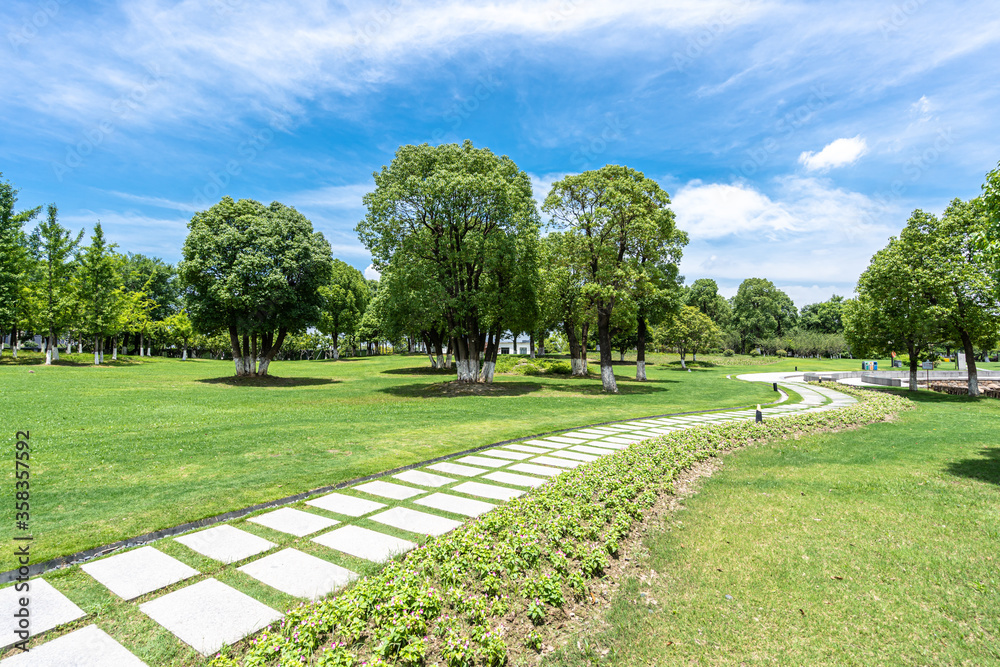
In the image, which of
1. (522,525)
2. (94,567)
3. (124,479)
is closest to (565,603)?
(522,525)

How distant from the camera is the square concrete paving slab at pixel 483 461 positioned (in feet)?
26.7

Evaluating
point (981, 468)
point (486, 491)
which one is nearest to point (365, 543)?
point (486, 491)

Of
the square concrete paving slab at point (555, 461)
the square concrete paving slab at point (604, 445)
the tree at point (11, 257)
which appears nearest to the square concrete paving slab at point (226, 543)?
the square concrete paving slab at point (555, 461)

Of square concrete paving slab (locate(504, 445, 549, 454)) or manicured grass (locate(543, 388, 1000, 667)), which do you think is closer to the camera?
manicured grass (locate(543, 388, 1000, 667))

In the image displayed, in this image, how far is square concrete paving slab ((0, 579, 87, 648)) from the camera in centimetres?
313

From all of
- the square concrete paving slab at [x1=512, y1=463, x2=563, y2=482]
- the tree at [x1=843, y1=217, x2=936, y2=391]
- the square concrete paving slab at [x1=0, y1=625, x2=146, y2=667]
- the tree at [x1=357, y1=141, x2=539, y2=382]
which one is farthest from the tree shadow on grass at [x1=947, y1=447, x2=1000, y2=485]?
the tree at [x1=357, y1=141, x2=539, y2=382]

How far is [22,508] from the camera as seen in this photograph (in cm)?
545

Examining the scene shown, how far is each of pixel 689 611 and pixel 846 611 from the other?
4.21 feet

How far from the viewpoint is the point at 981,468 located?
8.12 meters

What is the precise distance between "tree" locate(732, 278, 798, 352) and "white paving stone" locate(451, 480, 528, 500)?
3133 inches

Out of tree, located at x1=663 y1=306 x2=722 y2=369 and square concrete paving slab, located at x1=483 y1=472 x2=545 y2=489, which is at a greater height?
tree, located at x1=663 y1=306 x2=722 y2=369

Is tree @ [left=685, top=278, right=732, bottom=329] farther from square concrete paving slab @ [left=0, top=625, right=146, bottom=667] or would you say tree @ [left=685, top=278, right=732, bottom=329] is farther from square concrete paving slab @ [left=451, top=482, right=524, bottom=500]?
square concrete paving slab @ [left=0, top=625, right=146, bottom=667]

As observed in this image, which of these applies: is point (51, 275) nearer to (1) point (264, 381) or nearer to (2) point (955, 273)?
(1) point (264, 381)

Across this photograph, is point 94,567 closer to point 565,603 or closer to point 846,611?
point 565,603
